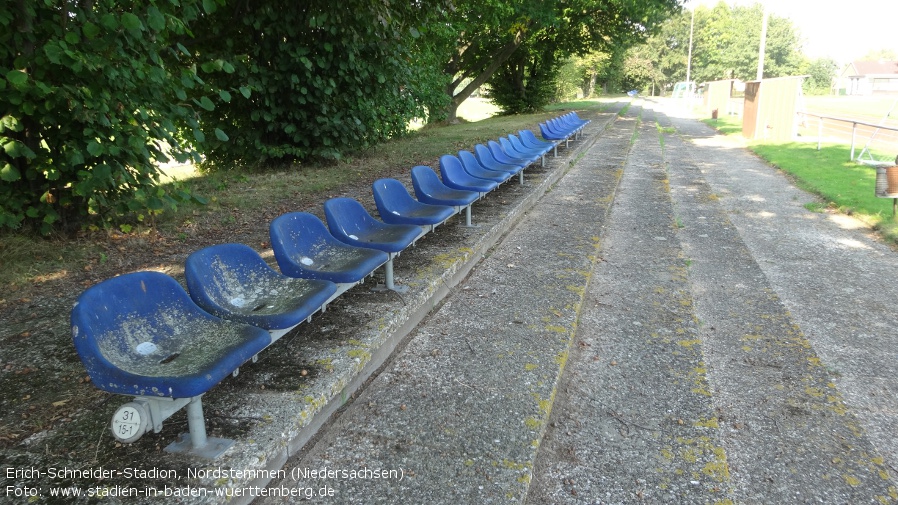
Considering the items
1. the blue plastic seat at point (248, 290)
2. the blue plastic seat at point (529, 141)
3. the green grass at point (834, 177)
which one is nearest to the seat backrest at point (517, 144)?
the blue plastic seat at point (529, 141)

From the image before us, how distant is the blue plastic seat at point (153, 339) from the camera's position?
1.83 metres

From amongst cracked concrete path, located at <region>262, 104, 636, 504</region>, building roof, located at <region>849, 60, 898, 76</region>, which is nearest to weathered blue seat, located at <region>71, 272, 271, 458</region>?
cracked concrete path, located at <region>262, 104, 636, 504</region>

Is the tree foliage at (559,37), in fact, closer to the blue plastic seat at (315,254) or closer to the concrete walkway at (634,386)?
the concrete walkway at (634,386)

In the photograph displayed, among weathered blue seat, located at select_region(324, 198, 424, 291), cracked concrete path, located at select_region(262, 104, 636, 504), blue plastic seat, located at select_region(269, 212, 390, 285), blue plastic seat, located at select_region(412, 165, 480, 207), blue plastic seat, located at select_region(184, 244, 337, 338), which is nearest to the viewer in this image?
cracked concrete path, located at select_region(262, 104, 636, 504)

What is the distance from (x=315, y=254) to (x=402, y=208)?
1.48 metres

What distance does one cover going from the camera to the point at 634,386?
9.92 feet

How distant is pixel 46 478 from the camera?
6.19 feet

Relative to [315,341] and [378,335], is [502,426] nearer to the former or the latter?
[378,335]

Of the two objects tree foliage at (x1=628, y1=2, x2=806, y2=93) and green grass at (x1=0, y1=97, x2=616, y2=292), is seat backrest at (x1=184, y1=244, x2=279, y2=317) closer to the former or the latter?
green grass at (x1=0, y1=97, x2=616, y2=292)

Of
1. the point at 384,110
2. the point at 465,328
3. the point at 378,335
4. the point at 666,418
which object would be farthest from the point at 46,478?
the point at 384,110

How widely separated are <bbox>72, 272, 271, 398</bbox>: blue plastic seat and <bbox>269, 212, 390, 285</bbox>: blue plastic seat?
0.69 m

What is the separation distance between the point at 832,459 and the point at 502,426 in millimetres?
1420

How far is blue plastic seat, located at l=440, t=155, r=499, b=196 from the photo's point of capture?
5.76 m

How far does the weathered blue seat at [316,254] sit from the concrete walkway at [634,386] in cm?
52
